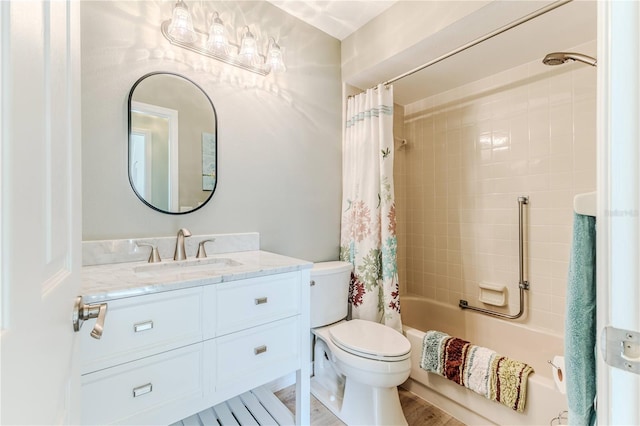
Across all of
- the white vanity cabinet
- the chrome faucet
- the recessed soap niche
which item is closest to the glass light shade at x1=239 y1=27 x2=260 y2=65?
the chrome faucet

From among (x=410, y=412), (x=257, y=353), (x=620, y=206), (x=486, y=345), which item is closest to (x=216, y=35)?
(x=257, y=353)

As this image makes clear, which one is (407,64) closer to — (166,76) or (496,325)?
(166,76)

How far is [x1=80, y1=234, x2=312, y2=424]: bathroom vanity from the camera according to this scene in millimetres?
935

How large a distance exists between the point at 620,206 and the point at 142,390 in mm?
1344

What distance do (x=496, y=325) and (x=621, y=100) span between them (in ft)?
7.08

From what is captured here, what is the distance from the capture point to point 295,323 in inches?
54.0

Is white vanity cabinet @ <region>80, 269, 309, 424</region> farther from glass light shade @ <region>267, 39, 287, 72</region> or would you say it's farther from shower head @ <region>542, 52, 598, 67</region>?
shower head @ <region>542, 52, 598, 67</region>

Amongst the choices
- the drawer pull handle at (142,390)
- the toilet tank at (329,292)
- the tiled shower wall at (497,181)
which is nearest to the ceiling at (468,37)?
the tiled shower wall at (497,181)

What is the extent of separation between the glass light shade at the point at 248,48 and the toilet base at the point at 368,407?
196cm

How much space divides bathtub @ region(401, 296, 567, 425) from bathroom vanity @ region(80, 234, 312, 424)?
810 millimetres

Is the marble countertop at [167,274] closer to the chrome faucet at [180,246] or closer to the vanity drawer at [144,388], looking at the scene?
the chrome faucet at [180,246]

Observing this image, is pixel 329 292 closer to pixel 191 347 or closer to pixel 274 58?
pixel 191 347

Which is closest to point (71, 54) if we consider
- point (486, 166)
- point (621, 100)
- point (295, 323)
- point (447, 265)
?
point (621, 100)

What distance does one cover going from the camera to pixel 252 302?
1229 mm
